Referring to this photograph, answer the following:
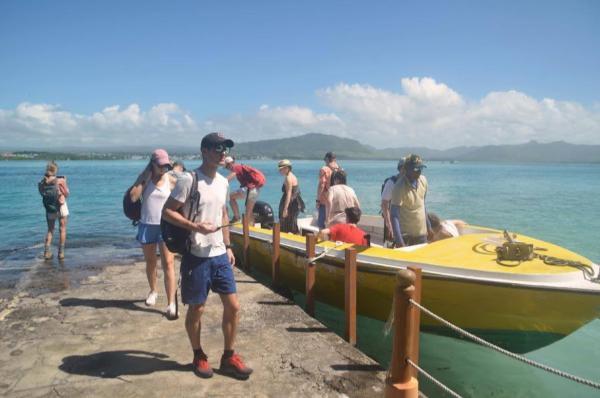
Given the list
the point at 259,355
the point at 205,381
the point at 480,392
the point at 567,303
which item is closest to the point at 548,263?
the point at 567,303

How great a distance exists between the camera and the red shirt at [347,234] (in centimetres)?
620

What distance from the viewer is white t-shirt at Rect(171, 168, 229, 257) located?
3.40 metres

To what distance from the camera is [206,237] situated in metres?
3.51

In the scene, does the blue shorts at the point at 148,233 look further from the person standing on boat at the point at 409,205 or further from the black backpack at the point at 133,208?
the person standing on boat at the point at 409,205

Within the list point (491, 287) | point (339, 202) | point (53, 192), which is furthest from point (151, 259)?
point (53, 192)

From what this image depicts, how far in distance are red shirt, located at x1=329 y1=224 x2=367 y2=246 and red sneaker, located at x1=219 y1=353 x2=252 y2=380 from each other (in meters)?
2.74

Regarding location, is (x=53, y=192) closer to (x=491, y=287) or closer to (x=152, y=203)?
(x=152, y=203)

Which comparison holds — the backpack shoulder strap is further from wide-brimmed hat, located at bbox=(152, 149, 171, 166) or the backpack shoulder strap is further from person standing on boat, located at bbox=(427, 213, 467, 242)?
person standing on boat, located at bbox=(427, 213, 467, 242)

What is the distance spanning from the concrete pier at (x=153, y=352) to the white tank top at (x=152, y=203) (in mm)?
1295

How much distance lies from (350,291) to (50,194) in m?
7.18

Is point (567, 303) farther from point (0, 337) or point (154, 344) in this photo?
point (0, 337)

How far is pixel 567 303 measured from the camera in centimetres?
449

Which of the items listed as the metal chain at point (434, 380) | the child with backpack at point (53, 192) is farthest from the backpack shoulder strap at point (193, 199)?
the child with backpack at point (53, 192)

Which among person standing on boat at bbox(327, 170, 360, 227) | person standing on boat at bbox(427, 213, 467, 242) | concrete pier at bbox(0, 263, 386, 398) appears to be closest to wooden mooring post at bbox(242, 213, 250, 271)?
person standing on boat at bbox(327, 170, 360, 227)
